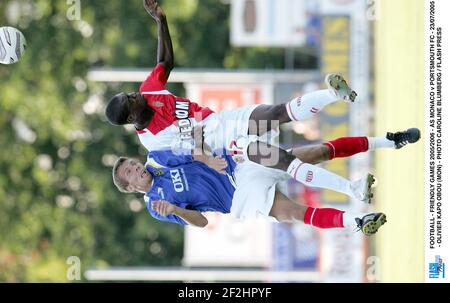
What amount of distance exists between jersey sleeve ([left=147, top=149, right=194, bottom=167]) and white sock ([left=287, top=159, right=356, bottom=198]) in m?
→ 1.31

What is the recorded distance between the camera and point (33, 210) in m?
25.5

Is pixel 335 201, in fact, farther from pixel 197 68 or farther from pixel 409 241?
pixel 197 68

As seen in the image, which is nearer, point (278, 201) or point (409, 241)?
point (278, 201)

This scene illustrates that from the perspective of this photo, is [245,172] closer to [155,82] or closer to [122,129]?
[155,82]

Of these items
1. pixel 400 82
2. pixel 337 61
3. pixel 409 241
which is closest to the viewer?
pixel 409 241

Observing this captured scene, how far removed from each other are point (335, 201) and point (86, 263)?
889 centimetres

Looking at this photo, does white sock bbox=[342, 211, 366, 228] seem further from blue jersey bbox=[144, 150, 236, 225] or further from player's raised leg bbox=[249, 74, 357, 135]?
blue jersey bbox=[144, 150, 236, 225]

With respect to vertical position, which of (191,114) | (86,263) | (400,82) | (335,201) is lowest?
(86,263)

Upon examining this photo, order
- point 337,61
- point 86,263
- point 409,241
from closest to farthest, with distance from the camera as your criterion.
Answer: point 409,241 → point 337,61 → point 86,263

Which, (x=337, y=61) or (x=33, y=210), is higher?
(x=337, y=61)

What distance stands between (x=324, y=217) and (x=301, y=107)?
3.84ft

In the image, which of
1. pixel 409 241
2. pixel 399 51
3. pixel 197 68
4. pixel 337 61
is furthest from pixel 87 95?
pixel 409 241

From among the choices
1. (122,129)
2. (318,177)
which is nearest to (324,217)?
(318,177)

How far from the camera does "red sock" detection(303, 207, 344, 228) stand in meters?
9.47
